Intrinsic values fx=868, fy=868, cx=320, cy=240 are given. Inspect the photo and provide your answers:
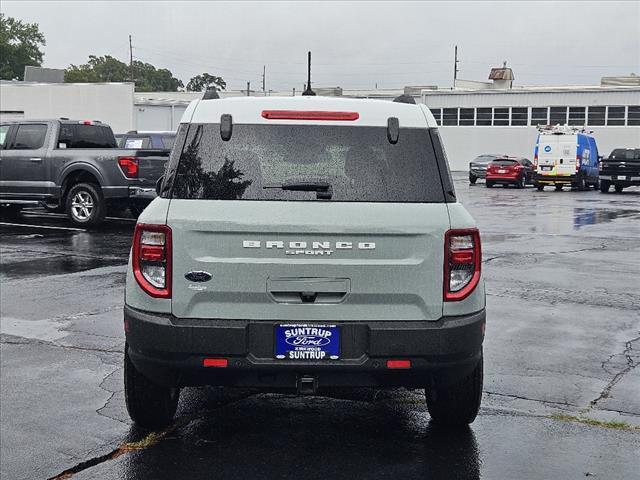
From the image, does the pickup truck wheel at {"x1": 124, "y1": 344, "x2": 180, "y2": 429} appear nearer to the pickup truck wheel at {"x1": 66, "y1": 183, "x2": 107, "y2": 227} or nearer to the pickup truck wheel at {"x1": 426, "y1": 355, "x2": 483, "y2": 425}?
the pickup truck wheel at {"x1": 426, "y1": 355, "x2": 483, "y2": 425}

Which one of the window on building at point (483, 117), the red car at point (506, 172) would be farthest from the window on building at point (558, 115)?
the red car at point (506, 172)

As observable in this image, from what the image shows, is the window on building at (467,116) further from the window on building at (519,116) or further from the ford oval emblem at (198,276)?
the ford oval emblem at (198,276)

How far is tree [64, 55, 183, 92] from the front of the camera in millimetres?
115688

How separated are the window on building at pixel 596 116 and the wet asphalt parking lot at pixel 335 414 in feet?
154

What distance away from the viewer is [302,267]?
171 inches

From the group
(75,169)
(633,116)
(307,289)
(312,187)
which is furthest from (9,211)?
(633,116)

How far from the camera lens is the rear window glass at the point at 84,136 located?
17672 mm

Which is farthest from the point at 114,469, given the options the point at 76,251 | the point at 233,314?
the point at 76,251

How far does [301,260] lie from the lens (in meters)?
4.33

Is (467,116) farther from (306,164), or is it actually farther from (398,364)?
(398,364)

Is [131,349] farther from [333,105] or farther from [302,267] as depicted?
[333,105]

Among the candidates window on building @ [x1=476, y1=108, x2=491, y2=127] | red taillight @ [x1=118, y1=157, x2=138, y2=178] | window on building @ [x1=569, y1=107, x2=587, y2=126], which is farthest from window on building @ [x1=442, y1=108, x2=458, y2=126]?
red taillight @ [x1=118, y1=157, x2=138, y2=178]

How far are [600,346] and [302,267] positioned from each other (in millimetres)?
4145

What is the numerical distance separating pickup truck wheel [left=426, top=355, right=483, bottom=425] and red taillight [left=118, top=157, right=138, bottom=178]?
12.8 meters
